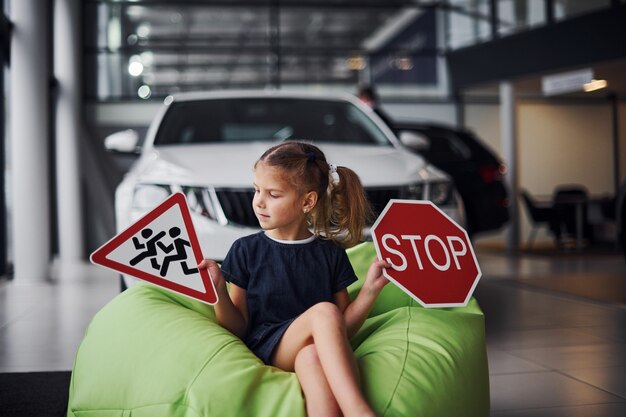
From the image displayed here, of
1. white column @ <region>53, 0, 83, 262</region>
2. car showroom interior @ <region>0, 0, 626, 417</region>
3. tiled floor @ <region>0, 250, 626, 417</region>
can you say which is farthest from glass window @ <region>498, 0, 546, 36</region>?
white column @ <region>53, 0, 83, 262</region>

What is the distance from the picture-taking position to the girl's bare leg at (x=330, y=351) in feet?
7.38

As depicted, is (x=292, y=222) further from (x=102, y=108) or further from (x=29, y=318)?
(x=102, y=108)

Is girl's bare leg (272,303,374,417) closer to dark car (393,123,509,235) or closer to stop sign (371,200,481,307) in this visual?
stop sign (371,200,481,307)

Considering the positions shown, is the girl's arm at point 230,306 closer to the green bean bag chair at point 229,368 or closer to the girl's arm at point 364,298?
the green bean bag chair at point 229,368

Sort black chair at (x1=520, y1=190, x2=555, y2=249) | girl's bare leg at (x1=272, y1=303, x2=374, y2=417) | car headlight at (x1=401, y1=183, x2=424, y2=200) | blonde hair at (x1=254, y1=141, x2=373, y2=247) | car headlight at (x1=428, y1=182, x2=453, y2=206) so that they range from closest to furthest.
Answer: girl's bare leg at (x1=272, y1=303, x2=374, y2=417), blonde hair at (x1=254, y1=141, x2=373, y2=247), car headlight at (x1=401, y1=183, x2=424, y2=200), car headlight at (x1=428, y1=182, x2=453, y2=206), black chair at (x1=520, y1=190, x2=555, y2=249)

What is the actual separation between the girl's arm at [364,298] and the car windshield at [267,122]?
8.46 ft

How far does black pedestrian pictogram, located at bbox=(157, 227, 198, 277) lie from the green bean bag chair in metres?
0.21

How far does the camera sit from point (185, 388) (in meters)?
2.42

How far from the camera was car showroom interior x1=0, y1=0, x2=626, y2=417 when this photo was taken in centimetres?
255

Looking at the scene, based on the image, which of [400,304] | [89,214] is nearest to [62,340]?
[400,304]

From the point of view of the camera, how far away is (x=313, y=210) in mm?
2711

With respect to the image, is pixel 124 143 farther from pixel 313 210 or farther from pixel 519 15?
pixel 519 15

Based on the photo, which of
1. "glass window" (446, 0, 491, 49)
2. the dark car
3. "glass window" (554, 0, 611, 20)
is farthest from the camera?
"glass window" (446, 0, 491, 49)

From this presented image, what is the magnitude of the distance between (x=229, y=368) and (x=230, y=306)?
293 millimetres
